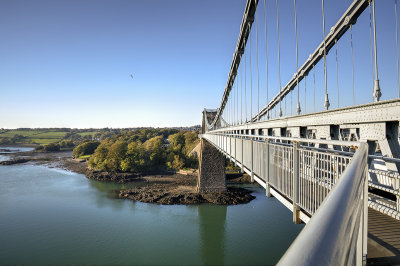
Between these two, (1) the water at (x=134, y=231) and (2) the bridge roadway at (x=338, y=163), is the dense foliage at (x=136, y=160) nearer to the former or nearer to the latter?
(1) the water at (x=134, y=231)

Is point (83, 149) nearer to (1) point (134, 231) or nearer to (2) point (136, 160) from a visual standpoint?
(2) point (136, 160)

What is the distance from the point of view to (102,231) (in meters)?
13.8

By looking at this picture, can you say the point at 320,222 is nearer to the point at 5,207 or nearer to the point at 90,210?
the point at 90,210

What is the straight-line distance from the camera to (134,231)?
547 inches

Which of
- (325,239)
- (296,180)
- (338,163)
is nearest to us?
(325,239)

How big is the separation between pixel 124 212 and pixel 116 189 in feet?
24.5

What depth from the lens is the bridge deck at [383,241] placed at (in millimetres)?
1941

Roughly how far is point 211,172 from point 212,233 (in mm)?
8332

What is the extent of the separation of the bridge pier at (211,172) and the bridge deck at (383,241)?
19.5m

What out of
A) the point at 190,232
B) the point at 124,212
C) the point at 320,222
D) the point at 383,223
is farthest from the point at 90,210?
the point at 320,222

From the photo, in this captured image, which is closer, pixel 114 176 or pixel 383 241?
pixel 383 241

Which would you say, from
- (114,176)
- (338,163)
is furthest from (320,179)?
(114,176)

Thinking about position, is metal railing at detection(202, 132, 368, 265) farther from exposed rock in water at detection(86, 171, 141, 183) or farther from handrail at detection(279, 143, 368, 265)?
exposed rock in water at detection(86, 171, 141, 183)

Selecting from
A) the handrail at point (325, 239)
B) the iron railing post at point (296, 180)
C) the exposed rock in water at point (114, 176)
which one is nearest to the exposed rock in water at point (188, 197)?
the exposed rock in water at point (114, 176)
